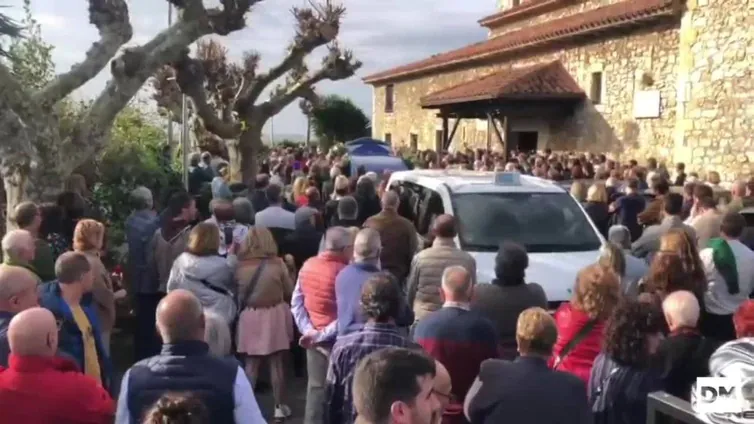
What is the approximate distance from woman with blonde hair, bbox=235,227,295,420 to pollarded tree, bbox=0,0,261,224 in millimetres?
3503

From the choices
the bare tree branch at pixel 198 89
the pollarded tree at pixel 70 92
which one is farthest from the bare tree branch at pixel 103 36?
the bare tree branch at pixel 198 89

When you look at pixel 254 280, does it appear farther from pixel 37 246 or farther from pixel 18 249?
pixel 18 249

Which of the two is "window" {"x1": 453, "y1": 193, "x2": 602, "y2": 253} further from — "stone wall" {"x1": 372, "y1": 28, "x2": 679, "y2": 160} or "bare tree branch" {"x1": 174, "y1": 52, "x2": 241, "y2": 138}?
"stone wall" {"x1": 372, "y1": 28, "x2": 679, "y2": 160}


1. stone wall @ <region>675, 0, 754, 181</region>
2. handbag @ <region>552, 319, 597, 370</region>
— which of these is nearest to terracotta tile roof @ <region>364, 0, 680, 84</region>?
stone wall @ <region>675, 0, 754, 181</region>

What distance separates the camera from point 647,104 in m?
18.9

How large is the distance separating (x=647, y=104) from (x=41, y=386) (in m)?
17.4

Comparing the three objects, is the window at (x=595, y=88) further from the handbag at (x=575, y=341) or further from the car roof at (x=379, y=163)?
the handbag at (x=575, y=341)

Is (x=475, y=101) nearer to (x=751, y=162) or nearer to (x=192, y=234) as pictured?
(x=751, y=162)

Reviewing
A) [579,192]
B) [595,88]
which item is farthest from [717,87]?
[579,192]

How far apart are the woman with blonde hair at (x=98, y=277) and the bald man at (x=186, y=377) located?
70.8 inches

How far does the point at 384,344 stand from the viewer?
14.5 feet

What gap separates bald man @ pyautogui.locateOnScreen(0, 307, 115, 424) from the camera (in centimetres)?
349

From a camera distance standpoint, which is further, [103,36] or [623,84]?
[623,84]

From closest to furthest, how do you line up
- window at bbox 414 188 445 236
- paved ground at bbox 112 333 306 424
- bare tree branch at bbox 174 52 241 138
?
paved ground at bbox 112 333 306 424 → window at bbox 414 188 445 236 → bare tree branch at bbox 174 52 241 138
